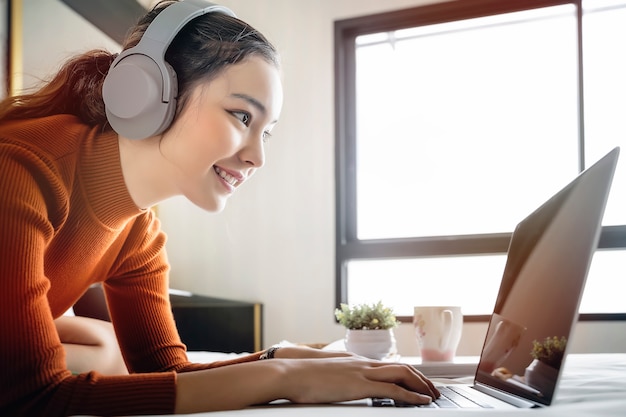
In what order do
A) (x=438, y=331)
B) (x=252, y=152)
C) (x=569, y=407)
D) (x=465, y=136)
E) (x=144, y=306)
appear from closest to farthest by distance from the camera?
1. (x=569, y=407)
2. (x=252, y=152)
3. (x=144, y=306)
4. (x=438, y=331)
5. (x=465, y=136)

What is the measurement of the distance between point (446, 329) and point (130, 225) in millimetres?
650

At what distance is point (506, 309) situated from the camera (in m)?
0.90

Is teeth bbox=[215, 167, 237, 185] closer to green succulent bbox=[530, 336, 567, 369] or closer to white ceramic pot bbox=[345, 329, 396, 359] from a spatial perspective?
white ceramic pot bbox=[345, 329, 396, 359]

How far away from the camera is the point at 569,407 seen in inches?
24.2

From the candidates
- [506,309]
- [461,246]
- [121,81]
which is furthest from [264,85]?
[461,246]

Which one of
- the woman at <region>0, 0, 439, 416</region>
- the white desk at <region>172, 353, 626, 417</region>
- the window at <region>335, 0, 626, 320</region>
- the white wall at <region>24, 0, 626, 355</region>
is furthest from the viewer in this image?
the white wall at <region>24, 0, 626, 355</region>

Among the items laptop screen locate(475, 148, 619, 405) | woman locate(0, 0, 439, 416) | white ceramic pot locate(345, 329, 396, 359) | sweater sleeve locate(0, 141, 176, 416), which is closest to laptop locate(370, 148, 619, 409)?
laptop screen locate(475, 148, 619, 405)

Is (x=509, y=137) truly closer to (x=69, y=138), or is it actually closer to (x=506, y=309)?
(x=506, y=309)

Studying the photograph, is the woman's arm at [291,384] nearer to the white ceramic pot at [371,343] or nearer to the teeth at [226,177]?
the teeth at [226,177]

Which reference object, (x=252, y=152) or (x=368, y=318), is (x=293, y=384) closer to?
(x=252, y=152)

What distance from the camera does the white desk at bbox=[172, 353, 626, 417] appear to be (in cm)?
56

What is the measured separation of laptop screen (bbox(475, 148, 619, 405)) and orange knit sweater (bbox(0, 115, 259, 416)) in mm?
381

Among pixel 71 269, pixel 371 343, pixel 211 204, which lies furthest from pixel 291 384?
pixel 371 343

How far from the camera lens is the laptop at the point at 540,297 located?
0.60 metres
